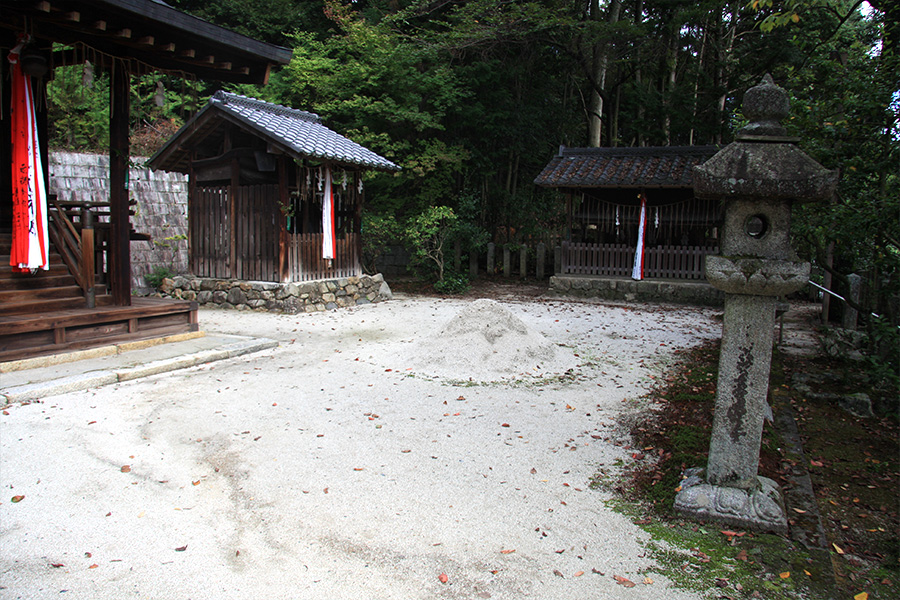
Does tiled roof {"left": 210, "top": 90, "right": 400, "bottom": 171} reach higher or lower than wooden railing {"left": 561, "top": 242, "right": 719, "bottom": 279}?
higher

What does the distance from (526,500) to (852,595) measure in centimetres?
190

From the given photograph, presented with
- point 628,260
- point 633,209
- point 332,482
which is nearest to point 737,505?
point 332,482

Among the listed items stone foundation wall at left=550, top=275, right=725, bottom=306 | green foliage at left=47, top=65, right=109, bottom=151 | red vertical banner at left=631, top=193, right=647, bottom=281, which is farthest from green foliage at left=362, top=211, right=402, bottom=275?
green foliage at left=47, top=65, right=109, bottom=151

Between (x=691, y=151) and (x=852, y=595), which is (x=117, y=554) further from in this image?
(x=691, y=151)

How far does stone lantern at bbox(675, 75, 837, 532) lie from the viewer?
11.8 ft

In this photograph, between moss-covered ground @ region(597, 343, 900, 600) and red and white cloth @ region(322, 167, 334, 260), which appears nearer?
moss-covered ground @ region(597, 343, 900, 600)

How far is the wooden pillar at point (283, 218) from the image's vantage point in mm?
12430

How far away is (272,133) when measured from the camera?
11.6 m

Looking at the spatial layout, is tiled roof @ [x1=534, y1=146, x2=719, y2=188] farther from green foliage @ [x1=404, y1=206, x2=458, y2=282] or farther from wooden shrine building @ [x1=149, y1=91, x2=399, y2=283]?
wooden shrine building @ [x1=149, y1=91, x2=399, y2=283]

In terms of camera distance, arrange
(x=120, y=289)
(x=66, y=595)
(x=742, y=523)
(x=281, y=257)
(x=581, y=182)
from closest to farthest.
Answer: (x=66, y=595) → (x=742, y=523) → (x=120, y=289) → (x=281, y=257) → (x=581, y=182)

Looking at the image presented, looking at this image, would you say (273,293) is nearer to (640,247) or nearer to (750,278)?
(640,247)

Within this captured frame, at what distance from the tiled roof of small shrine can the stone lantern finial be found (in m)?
9.23

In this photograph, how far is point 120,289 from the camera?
8539 mm

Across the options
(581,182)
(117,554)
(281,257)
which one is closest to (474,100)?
(581,182)
